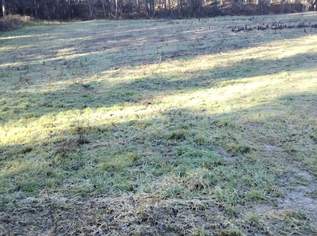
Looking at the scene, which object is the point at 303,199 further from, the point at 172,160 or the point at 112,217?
the point at 112,217

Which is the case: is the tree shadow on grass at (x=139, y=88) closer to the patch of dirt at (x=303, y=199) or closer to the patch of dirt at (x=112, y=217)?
the patch of dirt at (x=112, y=217)

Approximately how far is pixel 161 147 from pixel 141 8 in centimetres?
4668

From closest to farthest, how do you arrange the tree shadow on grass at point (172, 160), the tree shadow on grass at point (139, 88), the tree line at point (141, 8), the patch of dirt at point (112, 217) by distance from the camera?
the patch of dirt at point (112, 217) → the tree shadow on grass at point (172, 160) → the tree shadow on grass at point (139, 88) → the tree line at point (141, 8)

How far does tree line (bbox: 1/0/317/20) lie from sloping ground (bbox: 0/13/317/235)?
31.3 m

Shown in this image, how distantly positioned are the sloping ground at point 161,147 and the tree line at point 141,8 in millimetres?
31279

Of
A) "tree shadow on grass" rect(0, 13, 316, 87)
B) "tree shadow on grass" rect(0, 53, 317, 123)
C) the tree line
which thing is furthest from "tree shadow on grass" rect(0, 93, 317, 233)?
Result: the tree line

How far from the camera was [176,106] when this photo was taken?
12.0m

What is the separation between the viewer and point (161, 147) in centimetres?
873

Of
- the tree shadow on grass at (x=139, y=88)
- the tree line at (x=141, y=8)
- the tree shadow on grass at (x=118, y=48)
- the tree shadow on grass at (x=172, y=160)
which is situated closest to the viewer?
the tree shadow on grass at (x=172, y=160)

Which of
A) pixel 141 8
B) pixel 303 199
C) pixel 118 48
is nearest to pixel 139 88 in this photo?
pixel 303 199

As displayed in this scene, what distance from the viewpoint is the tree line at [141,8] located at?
4784 centimetres

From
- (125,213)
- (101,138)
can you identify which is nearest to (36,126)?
(101,138)

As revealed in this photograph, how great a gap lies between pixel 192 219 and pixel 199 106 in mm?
6412

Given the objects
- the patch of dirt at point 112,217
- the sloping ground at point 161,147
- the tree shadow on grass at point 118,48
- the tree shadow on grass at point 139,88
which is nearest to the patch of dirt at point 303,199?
the sloping ground at point 161,147
